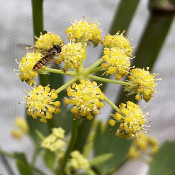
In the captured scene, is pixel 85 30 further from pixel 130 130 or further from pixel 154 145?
pixel 154 145

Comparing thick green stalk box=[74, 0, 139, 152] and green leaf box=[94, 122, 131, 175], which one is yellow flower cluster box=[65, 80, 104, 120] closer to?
thick green stalk box=[74, 0, 139, 152]

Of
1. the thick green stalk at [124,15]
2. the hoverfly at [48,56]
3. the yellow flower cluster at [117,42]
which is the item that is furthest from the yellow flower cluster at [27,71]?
the thick green stalk at [124,15]

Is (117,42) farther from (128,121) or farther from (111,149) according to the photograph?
(111,149)

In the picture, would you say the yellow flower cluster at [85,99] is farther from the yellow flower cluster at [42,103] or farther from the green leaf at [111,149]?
the green leaf at [111,149]

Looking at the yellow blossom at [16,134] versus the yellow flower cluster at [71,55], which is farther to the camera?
the yellow blossom at [16,134]

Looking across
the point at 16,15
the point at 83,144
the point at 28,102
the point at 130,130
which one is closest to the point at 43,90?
the point at 28,102
